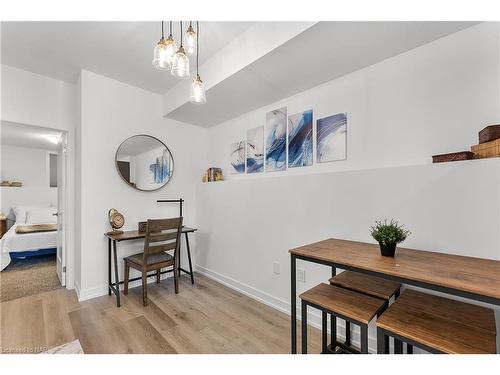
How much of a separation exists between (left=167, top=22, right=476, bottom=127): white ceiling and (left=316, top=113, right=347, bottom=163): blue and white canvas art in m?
0.38

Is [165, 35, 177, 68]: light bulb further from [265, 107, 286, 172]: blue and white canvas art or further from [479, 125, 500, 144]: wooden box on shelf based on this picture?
[479, 125, 500, 144]: wooden box on shelf

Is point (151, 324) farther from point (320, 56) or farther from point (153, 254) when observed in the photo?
point (320, 56)

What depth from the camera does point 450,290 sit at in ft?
3.00

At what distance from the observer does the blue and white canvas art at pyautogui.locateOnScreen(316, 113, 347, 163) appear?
2.01 meters

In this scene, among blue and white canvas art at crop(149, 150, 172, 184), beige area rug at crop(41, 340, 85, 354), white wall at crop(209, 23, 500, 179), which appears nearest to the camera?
white wall at crop(209, 23, 500, 179)

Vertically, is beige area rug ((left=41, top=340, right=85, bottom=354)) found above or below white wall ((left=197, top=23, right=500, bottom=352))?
below

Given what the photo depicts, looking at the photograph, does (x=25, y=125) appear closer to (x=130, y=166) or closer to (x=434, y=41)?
(x=130, y=166)

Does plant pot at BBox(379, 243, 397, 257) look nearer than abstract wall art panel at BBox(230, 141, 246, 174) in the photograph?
Yes

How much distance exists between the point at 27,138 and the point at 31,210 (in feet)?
4.76

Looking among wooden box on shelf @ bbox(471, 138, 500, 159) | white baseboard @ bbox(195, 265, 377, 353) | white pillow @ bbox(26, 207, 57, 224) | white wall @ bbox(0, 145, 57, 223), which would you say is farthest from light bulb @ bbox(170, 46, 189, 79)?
white wall @ bbox(0, 145, 57, 223)

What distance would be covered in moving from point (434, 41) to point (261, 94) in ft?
4.67

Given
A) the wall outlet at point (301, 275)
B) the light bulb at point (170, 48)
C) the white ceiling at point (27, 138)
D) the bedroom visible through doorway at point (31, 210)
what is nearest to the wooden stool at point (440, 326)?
the wall outlet at point (301, 275)
